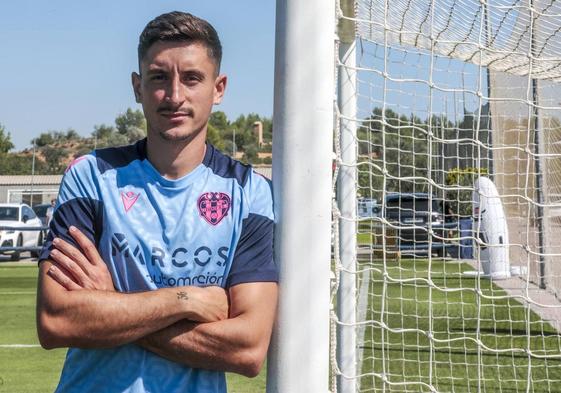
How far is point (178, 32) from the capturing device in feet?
7.95

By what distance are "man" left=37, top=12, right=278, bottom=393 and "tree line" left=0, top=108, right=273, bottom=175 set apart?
183ft

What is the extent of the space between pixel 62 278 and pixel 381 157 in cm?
230

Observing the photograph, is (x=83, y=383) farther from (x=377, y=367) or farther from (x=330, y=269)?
(x=377, y=367)

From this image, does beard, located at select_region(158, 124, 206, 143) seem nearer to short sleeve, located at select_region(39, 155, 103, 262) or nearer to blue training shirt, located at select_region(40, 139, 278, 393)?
blue training shirt, located at select_region(40, 139, 278, 393)

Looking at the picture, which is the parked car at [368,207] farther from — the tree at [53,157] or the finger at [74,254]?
the tree at [53,157]

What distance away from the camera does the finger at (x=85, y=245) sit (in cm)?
238

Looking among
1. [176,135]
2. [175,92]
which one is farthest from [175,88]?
[176,135]

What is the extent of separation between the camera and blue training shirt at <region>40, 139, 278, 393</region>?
2.36 metres

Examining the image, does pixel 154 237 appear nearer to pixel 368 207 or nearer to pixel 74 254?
pixel 74 254

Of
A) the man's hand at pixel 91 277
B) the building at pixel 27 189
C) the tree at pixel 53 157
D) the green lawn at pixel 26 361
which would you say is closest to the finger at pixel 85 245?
the man's hand at pixel 91 277

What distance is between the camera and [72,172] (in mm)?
2465

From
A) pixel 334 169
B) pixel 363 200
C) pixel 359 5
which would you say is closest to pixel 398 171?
pixel 363 200

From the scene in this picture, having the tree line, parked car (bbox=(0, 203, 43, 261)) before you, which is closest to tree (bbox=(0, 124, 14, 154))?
the tree line

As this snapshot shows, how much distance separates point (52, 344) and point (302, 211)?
2.41 ft
